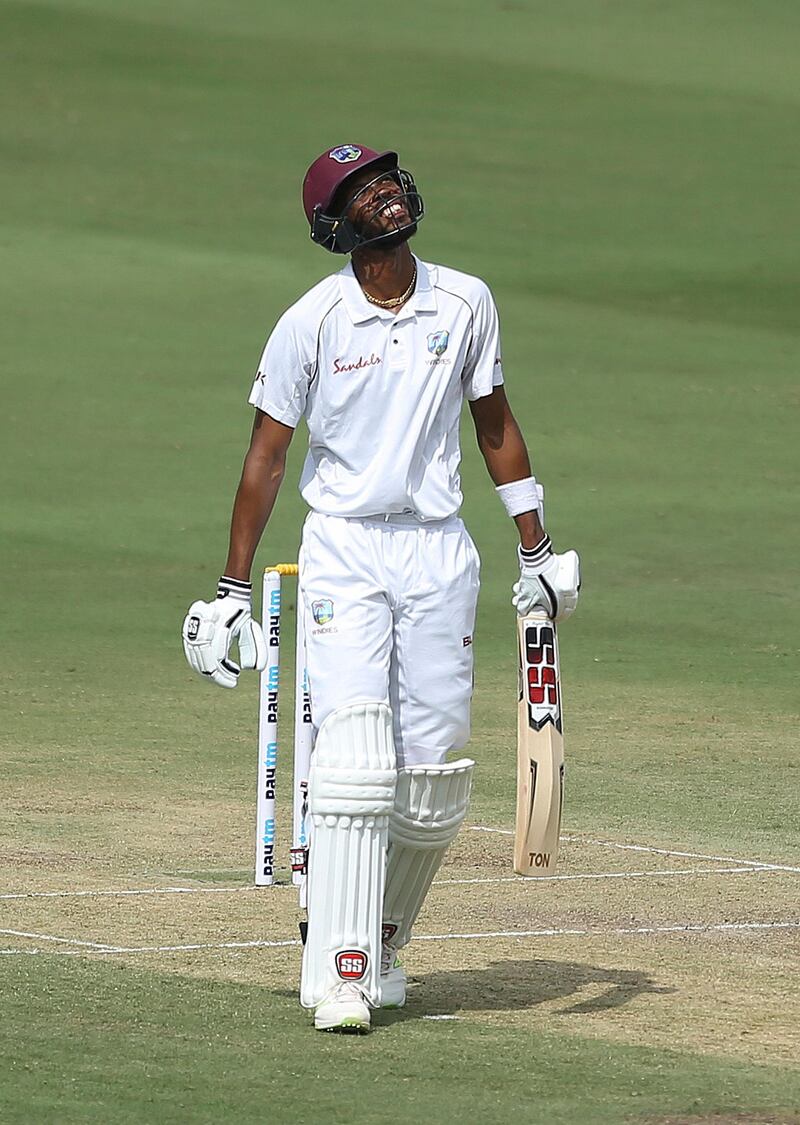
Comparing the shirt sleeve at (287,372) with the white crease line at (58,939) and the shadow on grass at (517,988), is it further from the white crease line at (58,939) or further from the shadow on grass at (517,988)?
the white crease line at (58,939)

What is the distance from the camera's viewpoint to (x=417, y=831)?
6453 mm

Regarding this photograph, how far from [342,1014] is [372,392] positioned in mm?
1551

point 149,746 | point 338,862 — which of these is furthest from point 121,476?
point 338,862

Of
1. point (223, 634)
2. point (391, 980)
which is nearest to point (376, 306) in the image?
point (223, 634)

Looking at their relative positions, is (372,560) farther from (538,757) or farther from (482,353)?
(538,757)

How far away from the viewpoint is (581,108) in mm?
33594

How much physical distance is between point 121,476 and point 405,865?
14186 mm

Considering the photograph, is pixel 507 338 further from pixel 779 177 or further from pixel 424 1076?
pixel 424 1076

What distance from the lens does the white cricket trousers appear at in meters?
6.31

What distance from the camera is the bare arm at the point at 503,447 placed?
671 centimetres

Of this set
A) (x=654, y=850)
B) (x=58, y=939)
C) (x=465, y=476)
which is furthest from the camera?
(x=465, y=476)

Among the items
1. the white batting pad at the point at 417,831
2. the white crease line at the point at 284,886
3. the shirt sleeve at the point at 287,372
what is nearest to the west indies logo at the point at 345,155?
the shirt sleeve at the point at 287,372

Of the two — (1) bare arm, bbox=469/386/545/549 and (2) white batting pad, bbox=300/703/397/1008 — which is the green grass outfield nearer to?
(2) white batting pad, bbox=300/703/397/1008

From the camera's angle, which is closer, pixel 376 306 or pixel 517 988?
pixel 376 306
